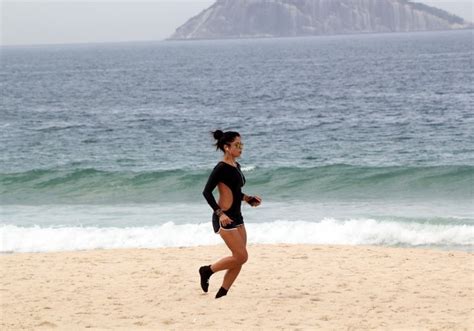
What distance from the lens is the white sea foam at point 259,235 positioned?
52.4ft

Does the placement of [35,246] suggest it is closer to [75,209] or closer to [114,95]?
[75,209]

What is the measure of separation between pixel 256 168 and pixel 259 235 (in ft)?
35.1

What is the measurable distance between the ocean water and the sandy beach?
2.35m

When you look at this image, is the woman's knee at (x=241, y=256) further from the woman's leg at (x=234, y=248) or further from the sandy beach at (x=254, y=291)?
the sandy beach at (x=254, y=291)

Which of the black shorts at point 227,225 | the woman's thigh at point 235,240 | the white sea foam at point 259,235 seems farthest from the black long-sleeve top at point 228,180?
the white sea foam at point 259,235

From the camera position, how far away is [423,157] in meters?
28.4

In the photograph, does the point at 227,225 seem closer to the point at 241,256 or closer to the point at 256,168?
the point at 241,256

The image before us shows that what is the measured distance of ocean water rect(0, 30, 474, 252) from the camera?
16750 mm

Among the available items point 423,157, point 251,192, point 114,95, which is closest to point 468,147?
point 423,157

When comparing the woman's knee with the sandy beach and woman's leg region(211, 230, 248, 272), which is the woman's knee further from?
the sandy beach

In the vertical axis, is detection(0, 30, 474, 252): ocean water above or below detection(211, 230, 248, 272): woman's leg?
below

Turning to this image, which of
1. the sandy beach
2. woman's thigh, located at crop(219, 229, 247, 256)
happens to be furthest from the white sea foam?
woman's thigh, located at crop(219, 229, 247, 256)

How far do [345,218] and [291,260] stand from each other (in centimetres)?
595

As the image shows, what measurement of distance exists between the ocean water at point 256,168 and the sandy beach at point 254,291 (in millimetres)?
2347
